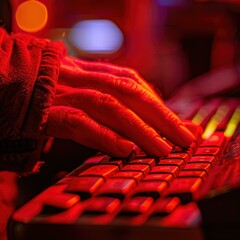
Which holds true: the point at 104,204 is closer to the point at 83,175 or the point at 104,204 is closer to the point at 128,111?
the point at 83,175

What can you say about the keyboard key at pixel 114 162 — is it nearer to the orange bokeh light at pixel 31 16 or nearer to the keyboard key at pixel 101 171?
the keyboard key at pixel 101 171

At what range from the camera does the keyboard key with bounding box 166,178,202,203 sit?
14.6 inches

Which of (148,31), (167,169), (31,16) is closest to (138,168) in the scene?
(167,169)

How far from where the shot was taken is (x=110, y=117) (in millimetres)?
551

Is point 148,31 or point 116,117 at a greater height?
point 116,117

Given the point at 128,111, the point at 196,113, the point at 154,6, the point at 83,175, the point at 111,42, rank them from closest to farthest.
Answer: the point at 83,175 < the point at 128,111 < the point at 196,113 < the point at 154,6 < the point at 111,42

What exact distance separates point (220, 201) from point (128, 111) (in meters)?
0.25

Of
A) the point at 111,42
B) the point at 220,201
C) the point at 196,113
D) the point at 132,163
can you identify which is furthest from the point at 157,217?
the point at 111,42

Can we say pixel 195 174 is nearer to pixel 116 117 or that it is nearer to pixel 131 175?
pixel 131 175

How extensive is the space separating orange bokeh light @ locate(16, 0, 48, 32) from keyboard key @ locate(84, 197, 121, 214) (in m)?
1.92

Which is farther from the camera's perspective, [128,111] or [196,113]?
[196,113]

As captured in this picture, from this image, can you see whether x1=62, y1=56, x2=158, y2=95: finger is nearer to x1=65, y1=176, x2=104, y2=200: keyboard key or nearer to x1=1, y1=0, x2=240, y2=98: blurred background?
x1=65, y1=176, x2=104, y2=200: keyboard key

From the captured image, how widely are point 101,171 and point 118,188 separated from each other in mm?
64

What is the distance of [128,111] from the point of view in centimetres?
56
